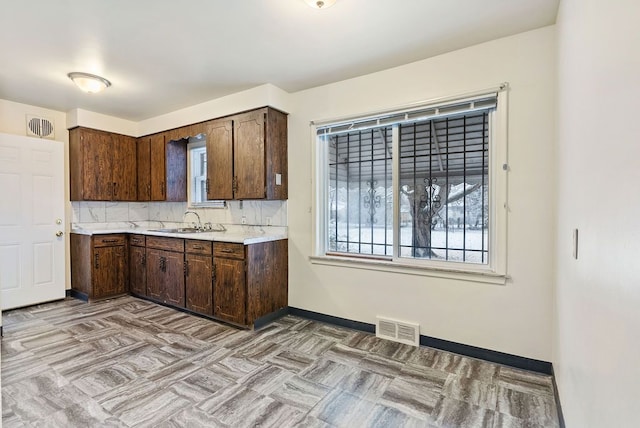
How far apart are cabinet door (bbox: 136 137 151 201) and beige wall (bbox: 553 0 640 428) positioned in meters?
4.81

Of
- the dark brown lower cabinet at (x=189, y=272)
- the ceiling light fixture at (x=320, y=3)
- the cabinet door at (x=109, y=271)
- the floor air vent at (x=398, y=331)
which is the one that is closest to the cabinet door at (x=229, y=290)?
the dark brown lower cabinet at (x=189, y=272)

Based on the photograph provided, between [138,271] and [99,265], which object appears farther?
[138,271]

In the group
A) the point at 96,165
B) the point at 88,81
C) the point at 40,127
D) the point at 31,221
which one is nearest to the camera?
the point at 88,81

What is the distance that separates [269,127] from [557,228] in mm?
2677

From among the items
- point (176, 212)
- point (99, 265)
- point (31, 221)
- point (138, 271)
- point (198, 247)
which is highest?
point (176, 212)

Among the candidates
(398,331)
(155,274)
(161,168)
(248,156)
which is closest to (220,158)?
(248,156)

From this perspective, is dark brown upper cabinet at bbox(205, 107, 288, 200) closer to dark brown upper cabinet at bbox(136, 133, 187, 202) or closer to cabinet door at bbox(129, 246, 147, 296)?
dark brown upper cabinet at bbox(136, 133, 187, 202)

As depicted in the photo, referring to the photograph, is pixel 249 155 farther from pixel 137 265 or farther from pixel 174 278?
pixel 137 265

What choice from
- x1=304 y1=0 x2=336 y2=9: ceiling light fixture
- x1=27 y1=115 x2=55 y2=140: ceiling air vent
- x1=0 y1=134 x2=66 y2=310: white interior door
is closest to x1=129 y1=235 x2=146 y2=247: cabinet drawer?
x1=0 y1=134 x2=66 y2=310: white interior door

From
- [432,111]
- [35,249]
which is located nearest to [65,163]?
[35,249]

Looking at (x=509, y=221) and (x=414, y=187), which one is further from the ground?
(x=414, y=187)

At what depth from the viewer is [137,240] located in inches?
167

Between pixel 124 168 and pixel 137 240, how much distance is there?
1.17 m

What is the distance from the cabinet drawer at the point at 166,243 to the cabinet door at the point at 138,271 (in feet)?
0.72
